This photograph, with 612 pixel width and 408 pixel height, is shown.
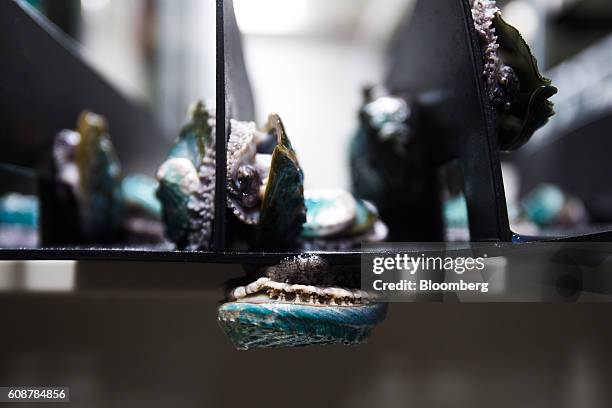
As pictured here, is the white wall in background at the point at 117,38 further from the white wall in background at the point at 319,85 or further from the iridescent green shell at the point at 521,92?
the iridescent green shell at the point at 521,92

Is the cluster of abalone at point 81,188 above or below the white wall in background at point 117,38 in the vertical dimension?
below

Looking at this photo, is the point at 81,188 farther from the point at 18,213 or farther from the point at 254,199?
the point at 254,199

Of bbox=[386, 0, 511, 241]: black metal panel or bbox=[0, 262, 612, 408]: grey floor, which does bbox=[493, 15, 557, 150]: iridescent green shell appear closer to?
bbox=[386, 0, 511, 241]: black metal panel

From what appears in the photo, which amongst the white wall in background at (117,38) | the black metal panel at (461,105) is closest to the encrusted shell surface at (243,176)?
the black metal panel at (461,105)

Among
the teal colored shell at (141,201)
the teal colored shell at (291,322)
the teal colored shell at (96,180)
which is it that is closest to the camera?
the teal colored shell at (291,322)

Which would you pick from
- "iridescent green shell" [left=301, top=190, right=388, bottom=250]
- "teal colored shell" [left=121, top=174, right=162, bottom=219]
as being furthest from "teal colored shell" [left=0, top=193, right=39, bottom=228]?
"iridescent green shell" [left=301, top=190, right=388, bottom=250]

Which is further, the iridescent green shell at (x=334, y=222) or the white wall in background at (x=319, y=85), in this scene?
the white wall in background at (x=319, y=85)

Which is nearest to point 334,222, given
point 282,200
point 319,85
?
point 282,200

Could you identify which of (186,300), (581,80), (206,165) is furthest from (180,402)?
(581,80)
